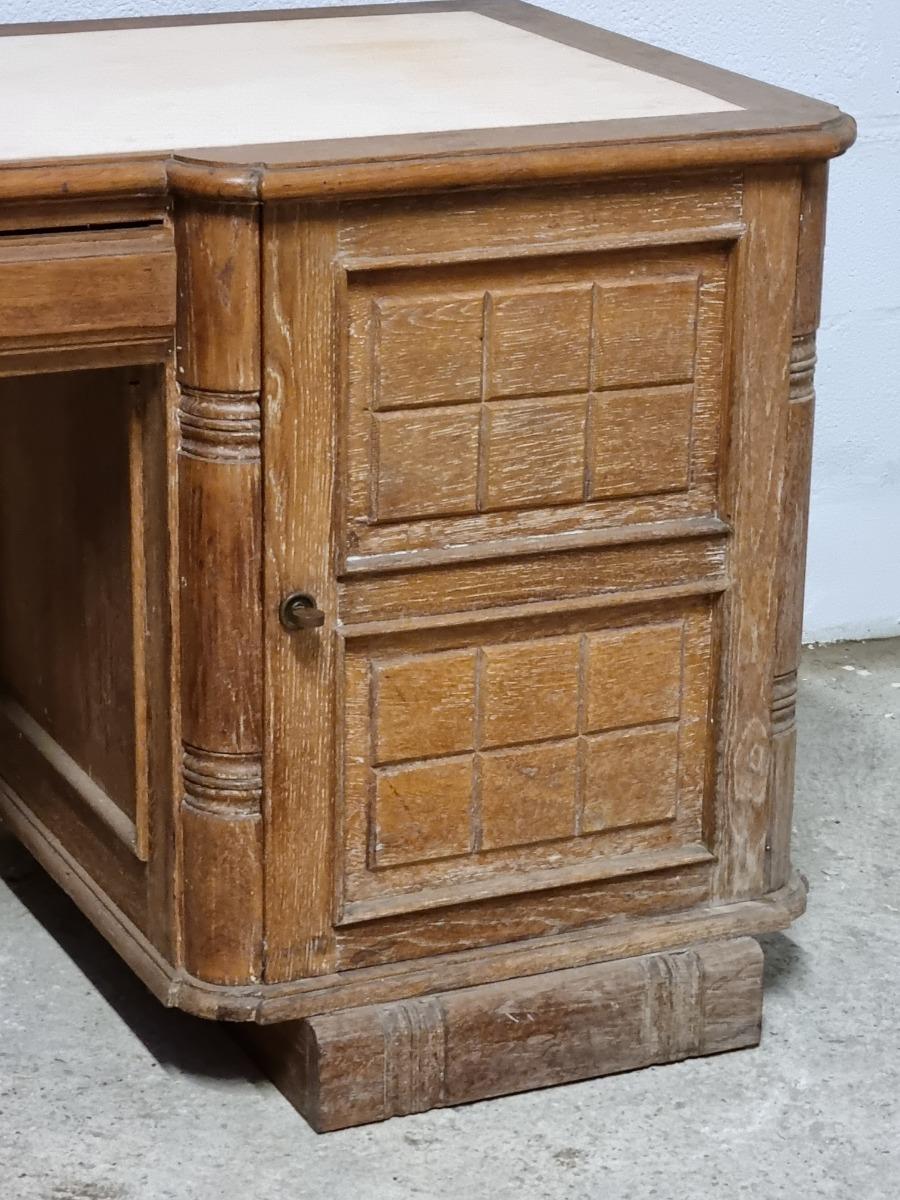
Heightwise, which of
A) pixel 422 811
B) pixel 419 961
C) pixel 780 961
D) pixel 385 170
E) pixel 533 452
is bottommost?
pixel 780 961

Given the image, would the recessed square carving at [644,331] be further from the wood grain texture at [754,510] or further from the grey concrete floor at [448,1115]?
the grey concrete floor at [448,1115]

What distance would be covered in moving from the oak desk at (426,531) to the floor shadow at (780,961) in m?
0.18

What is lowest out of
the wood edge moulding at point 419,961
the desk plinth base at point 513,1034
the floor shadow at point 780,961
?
the floor shadow at point 780,961

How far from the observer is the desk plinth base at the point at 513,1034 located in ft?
7.38


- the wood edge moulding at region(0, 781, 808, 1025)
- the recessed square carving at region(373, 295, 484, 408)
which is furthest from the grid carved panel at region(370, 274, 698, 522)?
the wood edge moulding at region(0, 781, 808, 1025)

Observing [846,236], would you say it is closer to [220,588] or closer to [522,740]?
[522,740]

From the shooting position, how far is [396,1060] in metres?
2.27

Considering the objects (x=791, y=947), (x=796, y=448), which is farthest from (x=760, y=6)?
(x=791, y=947)

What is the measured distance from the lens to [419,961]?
2.27m

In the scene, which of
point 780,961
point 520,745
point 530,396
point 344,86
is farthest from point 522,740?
point 344,86

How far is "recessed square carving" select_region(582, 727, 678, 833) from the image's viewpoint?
2.29m

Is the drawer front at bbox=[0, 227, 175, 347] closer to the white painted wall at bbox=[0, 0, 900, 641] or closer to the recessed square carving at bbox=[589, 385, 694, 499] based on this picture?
the recessed square carving at bbox=[589, 385, 694, 499]

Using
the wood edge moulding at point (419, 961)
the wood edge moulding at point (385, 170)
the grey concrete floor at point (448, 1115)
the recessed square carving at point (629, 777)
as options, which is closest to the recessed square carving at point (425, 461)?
the wood edge moulding at point (385, 170)

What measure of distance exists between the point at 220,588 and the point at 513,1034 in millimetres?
603
